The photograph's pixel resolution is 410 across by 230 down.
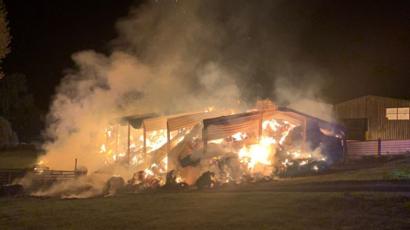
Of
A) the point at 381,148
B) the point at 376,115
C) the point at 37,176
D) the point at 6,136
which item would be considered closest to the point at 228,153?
the point at 37,176

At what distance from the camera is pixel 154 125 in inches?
848

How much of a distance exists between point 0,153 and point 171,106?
47.2 ft

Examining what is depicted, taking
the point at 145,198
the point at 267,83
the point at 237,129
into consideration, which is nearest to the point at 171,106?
the point at 237,129

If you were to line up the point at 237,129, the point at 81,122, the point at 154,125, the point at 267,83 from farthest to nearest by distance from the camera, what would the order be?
the point at 267,83 → the point at 81,122 → the point at 154,125 → the point at 237,129

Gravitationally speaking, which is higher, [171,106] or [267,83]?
[267,83]

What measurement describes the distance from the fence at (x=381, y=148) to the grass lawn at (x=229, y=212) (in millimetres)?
11424

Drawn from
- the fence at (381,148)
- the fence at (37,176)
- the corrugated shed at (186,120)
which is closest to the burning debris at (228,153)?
the corrugated shed at (186,120)

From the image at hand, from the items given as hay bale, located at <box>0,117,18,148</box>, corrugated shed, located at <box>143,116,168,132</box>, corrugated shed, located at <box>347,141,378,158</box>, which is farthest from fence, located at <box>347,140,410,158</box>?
hay bale, located at <box>0,117,18,148</box>

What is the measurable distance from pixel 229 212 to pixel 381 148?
14.6 m

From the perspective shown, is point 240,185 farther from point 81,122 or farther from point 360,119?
point 360,119

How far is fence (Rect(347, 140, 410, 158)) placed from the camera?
875 inches

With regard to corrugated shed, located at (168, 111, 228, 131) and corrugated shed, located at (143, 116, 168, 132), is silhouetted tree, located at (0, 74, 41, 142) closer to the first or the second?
corrugated shed, located at (143, 116, 168, 132)

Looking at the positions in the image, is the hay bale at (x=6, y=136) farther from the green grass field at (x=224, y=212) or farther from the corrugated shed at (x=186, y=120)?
the green grass field at (x=224, y=212)

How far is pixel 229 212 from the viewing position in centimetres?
1006
